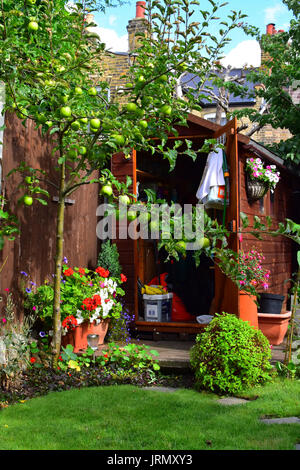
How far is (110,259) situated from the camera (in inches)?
277

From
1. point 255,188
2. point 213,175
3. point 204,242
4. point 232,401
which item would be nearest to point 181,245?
point 204,242

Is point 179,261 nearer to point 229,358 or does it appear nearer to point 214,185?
point 214,185

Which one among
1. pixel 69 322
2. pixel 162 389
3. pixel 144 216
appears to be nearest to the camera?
pixel 144 216

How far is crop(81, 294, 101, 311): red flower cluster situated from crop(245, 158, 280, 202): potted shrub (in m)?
2.85

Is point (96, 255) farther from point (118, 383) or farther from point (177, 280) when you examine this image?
point (118, 383)

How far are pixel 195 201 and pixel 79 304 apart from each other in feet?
14.5

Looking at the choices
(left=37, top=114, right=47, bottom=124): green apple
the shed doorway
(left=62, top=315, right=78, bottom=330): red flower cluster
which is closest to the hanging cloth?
the shed doorway

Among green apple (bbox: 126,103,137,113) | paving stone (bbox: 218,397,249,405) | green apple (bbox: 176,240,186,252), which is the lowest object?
paving stone (bbox: 218,397,249,405)

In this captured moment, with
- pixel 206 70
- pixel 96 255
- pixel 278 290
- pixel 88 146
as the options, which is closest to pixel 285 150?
pixel 278 290

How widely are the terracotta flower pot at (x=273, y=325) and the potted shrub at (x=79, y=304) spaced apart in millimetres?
1998

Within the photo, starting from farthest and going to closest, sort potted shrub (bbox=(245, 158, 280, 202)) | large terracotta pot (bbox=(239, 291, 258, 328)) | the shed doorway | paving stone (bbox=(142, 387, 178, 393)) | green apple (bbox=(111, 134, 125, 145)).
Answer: the shed doorway
potted shrub (bbox=(245, 158, 280, 202))
large terracotta pot (bbox=(239, 291, 258, 328))
paving stone (bbox=(142, 387, 178, 393))
green apple (bbox=(111, 134, 125, 145))

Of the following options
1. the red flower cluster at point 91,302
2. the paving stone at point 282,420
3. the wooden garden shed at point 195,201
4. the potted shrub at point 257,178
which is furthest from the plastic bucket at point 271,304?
the paving stone at point 282,420

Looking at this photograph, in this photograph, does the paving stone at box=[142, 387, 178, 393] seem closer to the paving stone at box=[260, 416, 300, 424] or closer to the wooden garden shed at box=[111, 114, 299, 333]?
the paving stone at box=[260, 416, 300, 424]

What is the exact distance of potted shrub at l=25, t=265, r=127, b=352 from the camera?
18.2 ft
